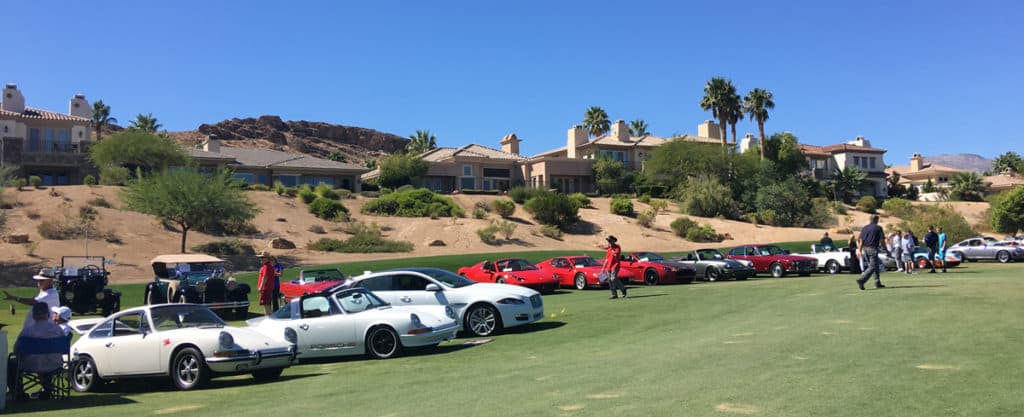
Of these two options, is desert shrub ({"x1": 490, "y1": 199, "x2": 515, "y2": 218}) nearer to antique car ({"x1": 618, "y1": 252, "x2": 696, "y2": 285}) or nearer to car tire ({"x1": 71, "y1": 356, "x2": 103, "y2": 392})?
antique car ({"x1": 618, "y1": 252, "x2": 696, "y2": 285})

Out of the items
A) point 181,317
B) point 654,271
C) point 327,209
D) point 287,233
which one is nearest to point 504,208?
point 327,209

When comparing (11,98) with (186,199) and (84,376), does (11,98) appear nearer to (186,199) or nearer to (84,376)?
(186,199)

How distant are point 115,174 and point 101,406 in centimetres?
5784

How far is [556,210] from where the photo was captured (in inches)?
2464

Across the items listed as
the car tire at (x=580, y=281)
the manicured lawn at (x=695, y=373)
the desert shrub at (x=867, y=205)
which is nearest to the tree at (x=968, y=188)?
the desert shrub at (x=867, y=205)

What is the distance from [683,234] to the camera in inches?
2451

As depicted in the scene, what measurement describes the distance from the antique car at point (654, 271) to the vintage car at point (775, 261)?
419 centimetres

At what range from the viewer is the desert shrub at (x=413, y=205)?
63125 millimetres

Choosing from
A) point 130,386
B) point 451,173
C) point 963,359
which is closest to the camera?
point 963,359

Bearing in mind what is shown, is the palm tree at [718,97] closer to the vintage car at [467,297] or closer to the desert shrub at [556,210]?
the desert shrub at [556,210]

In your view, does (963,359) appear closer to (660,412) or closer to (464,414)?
(660,412)

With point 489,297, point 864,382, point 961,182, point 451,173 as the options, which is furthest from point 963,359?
point 961,182

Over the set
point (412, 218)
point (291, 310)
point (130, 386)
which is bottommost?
point (130, 386)

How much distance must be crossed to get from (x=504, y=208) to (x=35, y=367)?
5547cm
